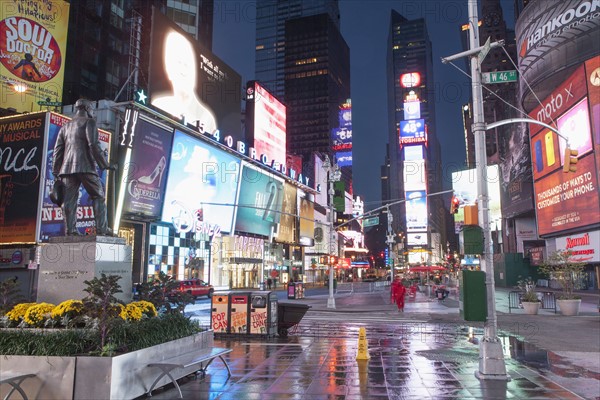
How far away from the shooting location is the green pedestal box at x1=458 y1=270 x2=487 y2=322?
32.4 feet

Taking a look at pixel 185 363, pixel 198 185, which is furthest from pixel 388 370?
pixel 198 185

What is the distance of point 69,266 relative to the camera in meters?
9.44

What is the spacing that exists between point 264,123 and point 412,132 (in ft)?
203

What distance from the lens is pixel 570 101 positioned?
1842 inches

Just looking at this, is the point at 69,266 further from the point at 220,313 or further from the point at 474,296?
the point at 474,296

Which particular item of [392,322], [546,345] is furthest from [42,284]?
[392,322]

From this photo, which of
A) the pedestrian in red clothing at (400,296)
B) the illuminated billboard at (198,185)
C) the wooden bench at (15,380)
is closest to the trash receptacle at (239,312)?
the wooden bench at (15,380)

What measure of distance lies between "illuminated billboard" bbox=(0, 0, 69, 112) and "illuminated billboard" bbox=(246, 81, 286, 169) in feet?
94.1

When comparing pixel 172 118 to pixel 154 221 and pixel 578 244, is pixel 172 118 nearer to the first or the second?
pixel 154 221

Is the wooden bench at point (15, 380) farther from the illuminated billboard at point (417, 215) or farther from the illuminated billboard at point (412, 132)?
the illuminated billboard at point (417, 215)

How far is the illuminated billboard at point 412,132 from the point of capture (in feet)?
390

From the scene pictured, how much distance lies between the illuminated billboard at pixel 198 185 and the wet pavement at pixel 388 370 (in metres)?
25.6

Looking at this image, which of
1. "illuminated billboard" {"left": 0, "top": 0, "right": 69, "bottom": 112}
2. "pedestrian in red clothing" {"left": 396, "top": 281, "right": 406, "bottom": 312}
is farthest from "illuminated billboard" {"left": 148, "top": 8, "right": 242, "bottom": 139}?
"pedestrian in red clothing" {"left": 396, "top": 281, "right": 406, "bottom": 312}

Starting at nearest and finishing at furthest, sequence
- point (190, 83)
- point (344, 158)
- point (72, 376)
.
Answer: point (72, 376) → point (190, 83) → point (344, 158)
